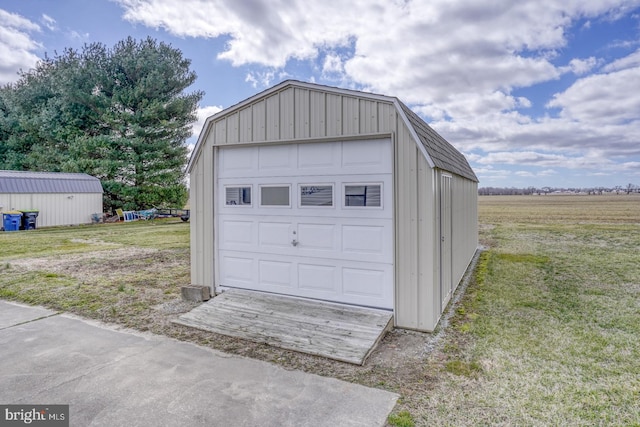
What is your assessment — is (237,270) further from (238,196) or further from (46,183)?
(46,183)

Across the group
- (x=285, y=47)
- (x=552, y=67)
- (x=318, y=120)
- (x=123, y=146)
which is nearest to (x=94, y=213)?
(x=123, y=146)

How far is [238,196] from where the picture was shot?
5516mm

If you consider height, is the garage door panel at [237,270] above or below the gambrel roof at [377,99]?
below

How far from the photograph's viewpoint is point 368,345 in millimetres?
3672

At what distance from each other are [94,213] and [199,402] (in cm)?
2143

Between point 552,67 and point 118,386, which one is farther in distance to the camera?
point 552,67

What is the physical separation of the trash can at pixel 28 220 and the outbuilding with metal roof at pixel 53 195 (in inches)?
25.0

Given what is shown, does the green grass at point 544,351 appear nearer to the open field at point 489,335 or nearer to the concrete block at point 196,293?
the open field at point 489,335

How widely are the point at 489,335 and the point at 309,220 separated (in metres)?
2.80

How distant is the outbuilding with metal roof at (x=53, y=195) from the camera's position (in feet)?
54.5

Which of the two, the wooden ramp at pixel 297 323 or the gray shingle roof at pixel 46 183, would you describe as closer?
the wooden ramp at pixel 297 323

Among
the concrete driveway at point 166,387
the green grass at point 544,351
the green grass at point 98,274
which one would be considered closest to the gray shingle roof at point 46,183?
the green grass at point 98,274

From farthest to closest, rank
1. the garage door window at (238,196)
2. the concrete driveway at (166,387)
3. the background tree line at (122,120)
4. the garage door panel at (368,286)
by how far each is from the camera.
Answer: the background tree line at (122,120) < the garage door window at (238,196) < the garage door panel at (368,286) < the concrete driveway at (166,387)

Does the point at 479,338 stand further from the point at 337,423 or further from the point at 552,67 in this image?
the point at 552,67
